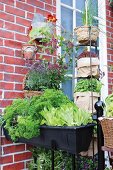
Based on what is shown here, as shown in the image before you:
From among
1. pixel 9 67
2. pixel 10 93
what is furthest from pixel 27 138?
pixel 9 67

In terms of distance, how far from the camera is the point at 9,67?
93.7 inches

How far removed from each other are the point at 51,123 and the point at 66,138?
0.17 m

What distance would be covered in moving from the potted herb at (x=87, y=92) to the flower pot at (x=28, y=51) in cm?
48

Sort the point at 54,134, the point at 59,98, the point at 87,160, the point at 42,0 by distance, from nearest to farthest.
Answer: the point at 54,134 < the point at 59,98 < the point at 87,160 < the point at 42,0

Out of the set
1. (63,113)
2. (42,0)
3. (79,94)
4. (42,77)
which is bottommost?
(63,113)

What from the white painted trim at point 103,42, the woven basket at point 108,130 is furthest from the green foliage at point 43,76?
the white painted trim at point 103,42

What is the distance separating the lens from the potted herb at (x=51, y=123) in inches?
71.3

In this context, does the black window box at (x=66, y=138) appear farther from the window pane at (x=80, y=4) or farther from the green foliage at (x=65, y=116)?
the window pane at (x=80, y=4)

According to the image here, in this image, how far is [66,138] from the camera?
181cm

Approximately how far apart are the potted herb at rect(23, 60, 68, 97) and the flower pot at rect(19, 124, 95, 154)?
0.52 metres

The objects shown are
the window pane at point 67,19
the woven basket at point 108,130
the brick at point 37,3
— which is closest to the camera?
the woven basket at point 108,130

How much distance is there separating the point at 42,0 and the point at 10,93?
1.00 m

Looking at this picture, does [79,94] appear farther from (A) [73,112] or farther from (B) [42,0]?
(B) [42,0]

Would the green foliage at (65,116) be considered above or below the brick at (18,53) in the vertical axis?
below
